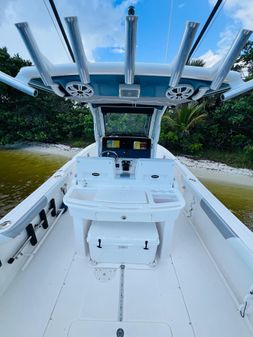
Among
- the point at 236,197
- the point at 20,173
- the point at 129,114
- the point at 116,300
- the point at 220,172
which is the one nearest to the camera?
the point at 116,300

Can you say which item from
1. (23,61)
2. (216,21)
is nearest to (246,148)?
(216,21)

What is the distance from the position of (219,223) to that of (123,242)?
88 cm

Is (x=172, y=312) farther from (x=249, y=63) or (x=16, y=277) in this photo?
(x=249, y=63)

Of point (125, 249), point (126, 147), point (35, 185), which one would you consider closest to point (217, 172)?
point (126, 147)

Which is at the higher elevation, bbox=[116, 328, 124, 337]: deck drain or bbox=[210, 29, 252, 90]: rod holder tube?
bbox=[210, 29, 252, 90]: rod holder tube

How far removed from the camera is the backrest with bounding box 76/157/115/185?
2.18 metres

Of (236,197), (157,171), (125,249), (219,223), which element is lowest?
(236,197)

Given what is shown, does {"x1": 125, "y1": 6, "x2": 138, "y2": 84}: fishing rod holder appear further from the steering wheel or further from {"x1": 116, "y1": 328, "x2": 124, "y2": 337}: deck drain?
the steering wheel

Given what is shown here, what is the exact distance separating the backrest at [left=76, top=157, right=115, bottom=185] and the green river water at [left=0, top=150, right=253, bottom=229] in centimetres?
358

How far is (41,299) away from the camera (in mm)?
1531

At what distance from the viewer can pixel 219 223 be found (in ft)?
5.73

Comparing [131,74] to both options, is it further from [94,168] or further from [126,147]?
[126,147]

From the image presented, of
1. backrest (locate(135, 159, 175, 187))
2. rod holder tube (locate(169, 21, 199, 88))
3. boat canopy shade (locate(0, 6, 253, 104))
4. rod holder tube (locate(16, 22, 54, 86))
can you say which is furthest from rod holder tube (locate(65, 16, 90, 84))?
backrest (locate(135, 159, 175, 187))

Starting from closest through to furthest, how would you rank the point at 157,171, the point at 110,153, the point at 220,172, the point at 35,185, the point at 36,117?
the point at 157,171
the point at 110,153
the point at 35,185
the point at 220,172
the point at 36,117
